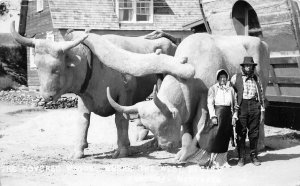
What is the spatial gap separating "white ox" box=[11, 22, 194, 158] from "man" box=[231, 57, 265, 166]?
1052mm

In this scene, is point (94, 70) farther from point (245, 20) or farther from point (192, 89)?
point (245, 20)

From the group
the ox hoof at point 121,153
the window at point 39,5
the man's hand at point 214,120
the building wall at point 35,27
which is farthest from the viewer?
the window at point 39,5

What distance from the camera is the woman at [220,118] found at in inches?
320

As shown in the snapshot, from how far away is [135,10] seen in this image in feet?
79.5

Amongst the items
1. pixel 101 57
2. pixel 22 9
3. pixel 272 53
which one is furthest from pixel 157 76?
pixel 22 9

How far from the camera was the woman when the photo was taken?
814 centimetres

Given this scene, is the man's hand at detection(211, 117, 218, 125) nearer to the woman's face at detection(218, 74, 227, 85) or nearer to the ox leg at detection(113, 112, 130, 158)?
the woman's face at detection(218, 74, 227, 85)

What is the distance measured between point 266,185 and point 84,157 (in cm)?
388

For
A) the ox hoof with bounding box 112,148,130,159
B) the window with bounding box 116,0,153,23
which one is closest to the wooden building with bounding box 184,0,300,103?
the ox hoof with bounding box 112,148,130,159

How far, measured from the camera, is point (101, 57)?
8906 mm

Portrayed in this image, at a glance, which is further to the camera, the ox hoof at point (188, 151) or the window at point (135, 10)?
the window at point (135, 10)

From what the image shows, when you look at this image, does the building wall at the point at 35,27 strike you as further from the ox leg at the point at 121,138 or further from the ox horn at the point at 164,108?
the ox horn at the point at 164,108

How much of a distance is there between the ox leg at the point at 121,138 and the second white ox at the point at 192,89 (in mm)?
1386

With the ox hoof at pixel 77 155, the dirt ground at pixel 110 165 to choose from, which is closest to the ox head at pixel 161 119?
the dirt ground at pixel 110 165
